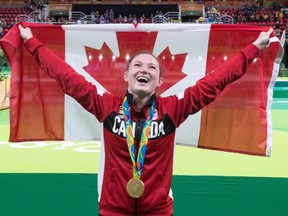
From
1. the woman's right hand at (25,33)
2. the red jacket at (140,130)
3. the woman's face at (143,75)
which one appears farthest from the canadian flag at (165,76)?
the woman's face at (143,75)

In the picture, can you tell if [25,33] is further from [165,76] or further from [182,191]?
[182,191]

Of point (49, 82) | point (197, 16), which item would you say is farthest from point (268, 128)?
point (197, 16)

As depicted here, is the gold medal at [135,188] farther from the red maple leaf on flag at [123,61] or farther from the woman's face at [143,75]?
the red maple leaf on flag at [123,61]

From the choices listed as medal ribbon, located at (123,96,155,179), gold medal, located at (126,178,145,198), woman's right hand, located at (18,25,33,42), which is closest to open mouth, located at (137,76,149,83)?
medal ribbon, located at (123,96,155,179)

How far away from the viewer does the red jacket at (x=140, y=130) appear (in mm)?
1909

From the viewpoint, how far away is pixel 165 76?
2.90 m

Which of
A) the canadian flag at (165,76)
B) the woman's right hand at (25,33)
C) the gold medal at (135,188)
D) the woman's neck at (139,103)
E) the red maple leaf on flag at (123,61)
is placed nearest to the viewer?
the gold medal at (135,188)

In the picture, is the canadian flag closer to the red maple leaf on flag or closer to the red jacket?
the red maple leaf on flag

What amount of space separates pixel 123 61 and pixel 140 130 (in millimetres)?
1125

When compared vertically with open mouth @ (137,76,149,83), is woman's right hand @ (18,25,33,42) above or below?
above

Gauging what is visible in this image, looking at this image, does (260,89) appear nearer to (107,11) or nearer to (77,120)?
(77,120)

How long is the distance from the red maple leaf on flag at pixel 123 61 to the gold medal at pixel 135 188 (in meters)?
1.14

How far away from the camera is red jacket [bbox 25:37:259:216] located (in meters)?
1.91

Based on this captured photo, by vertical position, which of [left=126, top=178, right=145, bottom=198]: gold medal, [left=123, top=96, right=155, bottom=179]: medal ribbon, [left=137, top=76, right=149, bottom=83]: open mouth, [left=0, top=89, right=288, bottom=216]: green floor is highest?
[left=137, top=76, right=149, bottom=83]: open mouth
